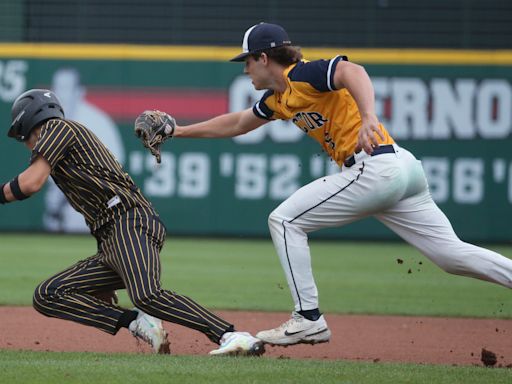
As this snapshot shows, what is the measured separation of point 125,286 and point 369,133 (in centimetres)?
155

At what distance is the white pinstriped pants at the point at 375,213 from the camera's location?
5.16 metres

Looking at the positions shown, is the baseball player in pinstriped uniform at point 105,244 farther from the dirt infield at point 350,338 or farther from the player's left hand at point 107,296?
the dirt infield at point 350,338

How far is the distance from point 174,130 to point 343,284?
477 cm

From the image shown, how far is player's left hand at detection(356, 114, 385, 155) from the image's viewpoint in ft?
15.9

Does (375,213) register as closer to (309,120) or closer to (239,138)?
(309,120)

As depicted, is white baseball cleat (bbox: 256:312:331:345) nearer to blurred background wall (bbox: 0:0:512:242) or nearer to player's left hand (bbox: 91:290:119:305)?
player's left hand (bbox: 91:290:119:305)

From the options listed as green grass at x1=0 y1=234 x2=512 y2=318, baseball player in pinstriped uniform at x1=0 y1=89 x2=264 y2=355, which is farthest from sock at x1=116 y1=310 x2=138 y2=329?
green grass at x1=0 y1=234 x2=512 y2=318

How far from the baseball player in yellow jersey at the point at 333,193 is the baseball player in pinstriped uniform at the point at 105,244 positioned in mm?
432

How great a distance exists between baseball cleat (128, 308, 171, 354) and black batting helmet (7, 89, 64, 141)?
1.11 m

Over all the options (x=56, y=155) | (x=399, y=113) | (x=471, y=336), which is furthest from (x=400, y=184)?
(x=399, y=113)

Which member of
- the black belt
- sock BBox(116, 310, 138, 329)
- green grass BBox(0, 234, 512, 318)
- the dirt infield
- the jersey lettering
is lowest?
green grass BBox(0, 234, 512, 318)

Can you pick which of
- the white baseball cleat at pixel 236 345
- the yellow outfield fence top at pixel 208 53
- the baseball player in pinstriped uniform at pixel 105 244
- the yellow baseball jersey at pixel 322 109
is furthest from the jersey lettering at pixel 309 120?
the yellow outfield fence top at pixel 208 53

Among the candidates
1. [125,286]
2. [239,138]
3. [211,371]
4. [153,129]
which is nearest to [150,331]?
[125,286]

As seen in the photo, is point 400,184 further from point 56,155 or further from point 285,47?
point 56,155
